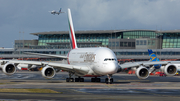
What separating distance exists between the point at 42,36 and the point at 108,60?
118 m

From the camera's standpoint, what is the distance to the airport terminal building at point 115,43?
122375 mm

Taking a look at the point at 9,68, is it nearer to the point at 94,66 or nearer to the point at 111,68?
the point at 94,66

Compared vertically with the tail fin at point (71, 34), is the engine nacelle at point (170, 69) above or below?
below

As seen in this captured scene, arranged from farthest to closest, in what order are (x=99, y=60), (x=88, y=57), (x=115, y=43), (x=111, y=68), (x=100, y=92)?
(x=115, y=43) < (x=88, y=57) < (x=99, y=60) < (x=111, y=68) < (x=100, y=92)

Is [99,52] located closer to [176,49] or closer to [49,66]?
[49,66]

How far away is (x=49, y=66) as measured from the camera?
3891 cm

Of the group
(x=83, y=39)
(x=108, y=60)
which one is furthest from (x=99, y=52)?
(x=83, y=39)

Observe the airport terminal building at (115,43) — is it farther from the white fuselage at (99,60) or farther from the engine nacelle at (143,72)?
the engine nacelle at (143,72)

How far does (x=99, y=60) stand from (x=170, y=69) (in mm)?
10204

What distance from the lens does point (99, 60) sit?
37031 mm

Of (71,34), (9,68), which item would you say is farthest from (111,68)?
(71,34)

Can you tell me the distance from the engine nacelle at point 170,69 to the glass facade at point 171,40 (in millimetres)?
91885

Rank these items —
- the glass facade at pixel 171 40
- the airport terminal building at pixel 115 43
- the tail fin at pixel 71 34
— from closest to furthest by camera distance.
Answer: the tail fin at pixel 71 34
the airport terminal building at pixel 115 43
the glass facade at pixel 171 40

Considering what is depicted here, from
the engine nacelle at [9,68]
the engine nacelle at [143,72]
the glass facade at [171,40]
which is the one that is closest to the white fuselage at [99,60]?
the engine nacelle at [143,72]
